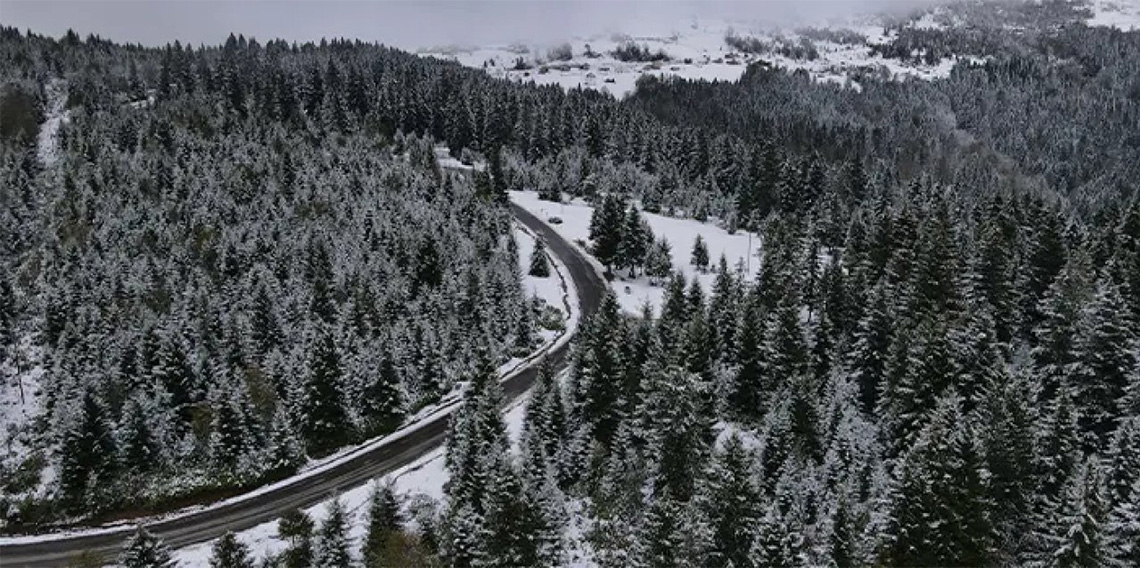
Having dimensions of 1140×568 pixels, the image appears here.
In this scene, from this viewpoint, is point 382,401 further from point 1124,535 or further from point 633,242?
point 1124,535

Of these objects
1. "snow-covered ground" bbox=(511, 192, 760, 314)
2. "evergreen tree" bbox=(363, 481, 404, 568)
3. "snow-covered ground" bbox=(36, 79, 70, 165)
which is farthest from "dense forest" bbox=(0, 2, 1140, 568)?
"snow-covered ground" bbox=(36, 79, 70, 165)

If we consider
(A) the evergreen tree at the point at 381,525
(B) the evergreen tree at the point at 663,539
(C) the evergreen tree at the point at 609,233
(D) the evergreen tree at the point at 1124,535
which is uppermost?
(C) the evergreen tree at the point at 609,233

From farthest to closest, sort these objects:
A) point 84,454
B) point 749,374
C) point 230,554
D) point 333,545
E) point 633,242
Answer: point 633,242 < point 749,374 < point 84,454 < point 333,545 < point 230,554

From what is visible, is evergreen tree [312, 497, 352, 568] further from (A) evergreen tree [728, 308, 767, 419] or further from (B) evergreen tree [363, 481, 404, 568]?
(A) evergreen tree [728, 308, 767, 419]

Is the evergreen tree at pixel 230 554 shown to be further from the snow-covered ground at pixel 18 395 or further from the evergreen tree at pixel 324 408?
the snow-covered ground at pixel 18 395

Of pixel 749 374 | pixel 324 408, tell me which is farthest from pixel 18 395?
pixel 749 374

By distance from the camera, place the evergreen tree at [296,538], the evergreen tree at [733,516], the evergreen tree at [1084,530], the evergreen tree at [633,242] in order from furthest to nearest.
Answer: the evergreen tree at [633,242], the evergreen tree at [296,538], the evergreen tree at [733,516], the evergreen tree at [1084,530]

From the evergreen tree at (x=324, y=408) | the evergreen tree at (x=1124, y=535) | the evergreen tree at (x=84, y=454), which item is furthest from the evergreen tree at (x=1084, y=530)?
the evergreen tree at (x=84, y=454)
